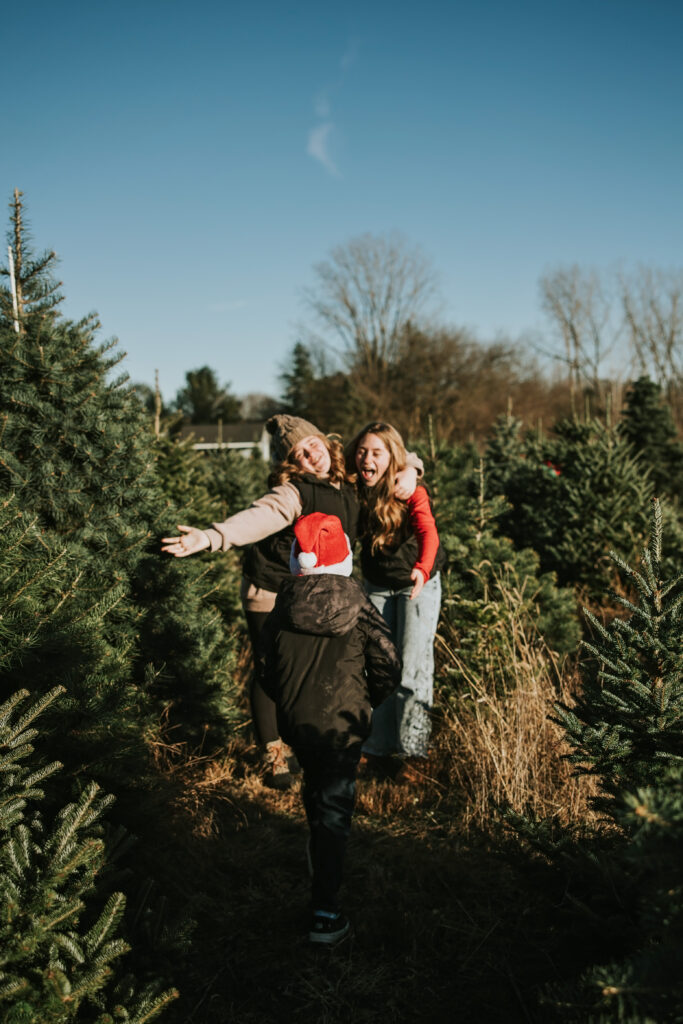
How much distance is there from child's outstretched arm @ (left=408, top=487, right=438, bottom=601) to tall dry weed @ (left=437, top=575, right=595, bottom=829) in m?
0.76

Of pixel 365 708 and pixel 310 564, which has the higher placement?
pixel 310 564

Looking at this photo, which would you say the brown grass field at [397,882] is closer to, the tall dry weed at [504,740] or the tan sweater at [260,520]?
the tall dry weed at [504,740]

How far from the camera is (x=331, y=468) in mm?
3484

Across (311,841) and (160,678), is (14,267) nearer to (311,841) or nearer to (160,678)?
(160,678)

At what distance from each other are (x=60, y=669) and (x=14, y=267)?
6.80 ft

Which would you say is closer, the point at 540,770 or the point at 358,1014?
the point at 358,1014

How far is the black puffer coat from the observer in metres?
2.47

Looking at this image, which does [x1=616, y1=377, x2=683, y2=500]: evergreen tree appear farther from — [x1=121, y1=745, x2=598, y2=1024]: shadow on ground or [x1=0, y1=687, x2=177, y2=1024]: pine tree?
[x1=0, y1=687, x2=177, y2=1024]: pine tree

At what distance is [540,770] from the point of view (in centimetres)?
328

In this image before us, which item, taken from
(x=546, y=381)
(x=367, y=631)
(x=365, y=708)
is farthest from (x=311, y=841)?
(x=546, y=381)

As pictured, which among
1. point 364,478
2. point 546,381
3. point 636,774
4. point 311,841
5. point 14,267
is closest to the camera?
point 636,774

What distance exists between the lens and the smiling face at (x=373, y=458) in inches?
136

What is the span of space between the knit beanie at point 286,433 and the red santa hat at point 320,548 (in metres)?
0.82

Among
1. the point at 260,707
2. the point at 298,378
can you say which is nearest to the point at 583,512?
the point at 260,707
